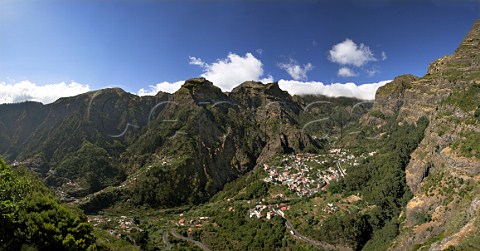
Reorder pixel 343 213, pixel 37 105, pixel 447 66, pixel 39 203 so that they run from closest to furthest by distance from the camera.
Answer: pixel 39 203 → pixel 343 213 → pixel 447 66 → pixel 37 105

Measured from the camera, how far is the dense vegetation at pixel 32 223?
1622cm

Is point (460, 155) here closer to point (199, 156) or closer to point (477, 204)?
point (477, 204)

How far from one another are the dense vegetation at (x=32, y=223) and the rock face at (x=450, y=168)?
33961mm

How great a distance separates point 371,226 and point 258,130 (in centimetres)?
10814

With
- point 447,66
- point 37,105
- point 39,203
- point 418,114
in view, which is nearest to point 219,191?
point 418,114

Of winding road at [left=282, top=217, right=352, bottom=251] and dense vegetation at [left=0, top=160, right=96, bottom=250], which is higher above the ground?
dense vegetation at [left=0, top=160, right=96, bottom=250]

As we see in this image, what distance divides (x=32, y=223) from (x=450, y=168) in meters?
53.4

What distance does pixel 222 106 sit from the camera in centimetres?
16300

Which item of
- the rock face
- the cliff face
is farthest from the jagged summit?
the cliff face

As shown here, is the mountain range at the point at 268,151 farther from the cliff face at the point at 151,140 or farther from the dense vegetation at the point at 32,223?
the dense vegetation at the point at 32,223

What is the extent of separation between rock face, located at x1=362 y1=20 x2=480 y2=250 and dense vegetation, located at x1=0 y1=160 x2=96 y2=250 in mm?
33961

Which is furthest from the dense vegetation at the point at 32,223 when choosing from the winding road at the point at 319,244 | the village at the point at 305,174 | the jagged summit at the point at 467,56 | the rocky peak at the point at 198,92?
the rocky peak at the point at 198,92

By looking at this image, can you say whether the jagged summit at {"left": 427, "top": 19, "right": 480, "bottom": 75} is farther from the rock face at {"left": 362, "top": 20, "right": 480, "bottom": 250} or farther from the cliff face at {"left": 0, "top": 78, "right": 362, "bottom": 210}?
the cliff face at {"left": 0, "top": 78, "right": 362, "bottom": 210}

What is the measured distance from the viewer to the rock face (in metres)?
35.1
